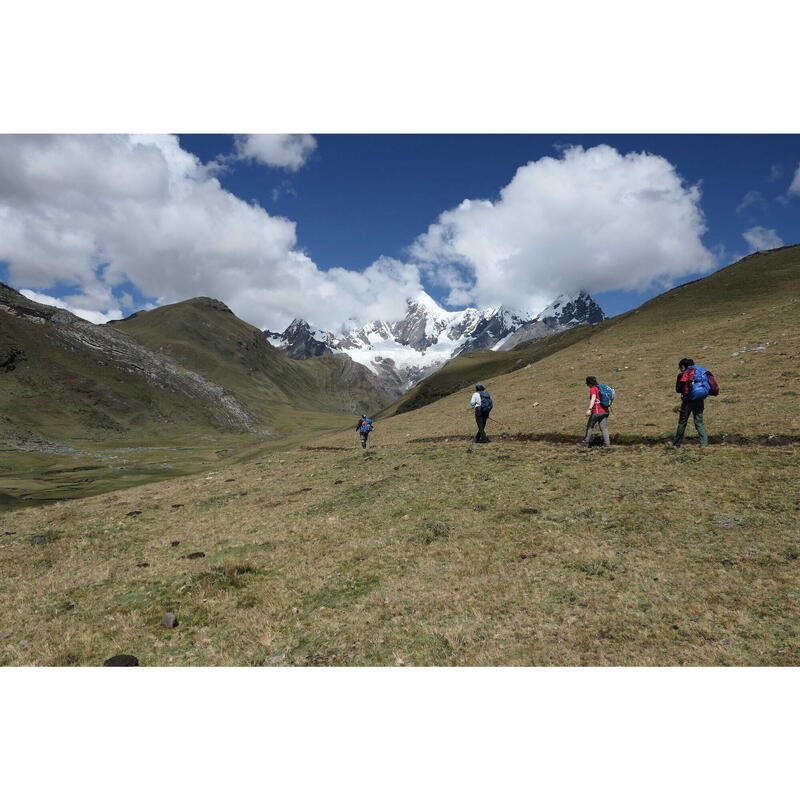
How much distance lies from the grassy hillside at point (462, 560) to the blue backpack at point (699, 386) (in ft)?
8.24

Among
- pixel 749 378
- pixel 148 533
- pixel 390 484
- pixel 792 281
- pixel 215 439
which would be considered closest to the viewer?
pixel 148 533

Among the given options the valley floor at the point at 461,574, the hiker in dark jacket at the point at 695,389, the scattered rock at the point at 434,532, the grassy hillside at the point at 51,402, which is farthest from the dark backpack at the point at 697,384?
the grassy hillside at the point at 51,402

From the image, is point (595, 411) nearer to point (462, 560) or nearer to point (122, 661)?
point (462, 560)

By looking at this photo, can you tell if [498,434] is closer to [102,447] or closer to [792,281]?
[792,281]

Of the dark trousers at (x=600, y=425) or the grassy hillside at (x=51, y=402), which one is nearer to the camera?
the dark trousers at (x=600, y=425)

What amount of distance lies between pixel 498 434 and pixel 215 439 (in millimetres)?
167049

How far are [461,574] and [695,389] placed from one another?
13557mm

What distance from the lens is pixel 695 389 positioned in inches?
690

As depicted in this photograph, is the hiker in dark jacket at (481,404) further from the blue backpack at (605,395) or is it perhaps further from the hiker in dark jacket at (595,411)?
→ the blue backpack at (605,395)

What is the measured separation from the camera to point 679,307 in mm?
64500

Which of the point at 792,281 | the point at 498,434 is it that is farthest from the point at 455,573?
the point at 792,281

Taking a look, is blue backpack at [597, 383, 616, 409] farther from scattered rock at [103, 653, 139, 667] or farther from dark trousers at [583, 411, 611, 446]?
scattered rock at [103, 653, 139, 667]

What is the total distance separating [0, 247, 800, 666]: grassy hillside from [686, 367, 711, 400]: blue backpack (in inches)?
98.9

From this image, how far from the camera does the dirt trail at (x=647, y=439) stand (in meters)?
17.7
